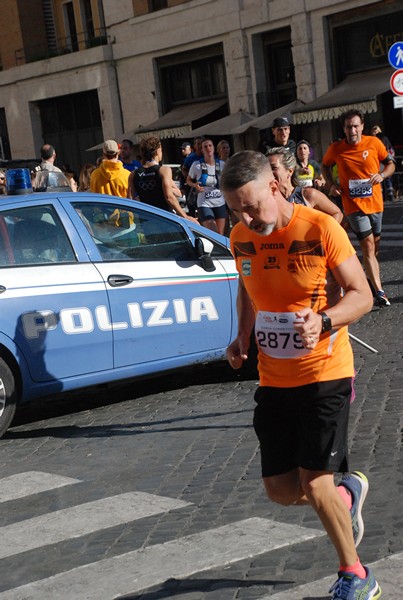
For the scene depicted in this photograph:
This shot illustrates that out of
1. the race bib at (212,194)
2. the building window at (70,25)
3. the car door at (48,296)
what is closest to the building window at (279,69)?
the building window at (70,25)

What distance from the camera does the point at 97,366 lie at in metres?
7.90

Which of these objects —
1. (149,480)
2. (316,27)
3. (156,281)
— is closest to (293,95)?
(316,27)

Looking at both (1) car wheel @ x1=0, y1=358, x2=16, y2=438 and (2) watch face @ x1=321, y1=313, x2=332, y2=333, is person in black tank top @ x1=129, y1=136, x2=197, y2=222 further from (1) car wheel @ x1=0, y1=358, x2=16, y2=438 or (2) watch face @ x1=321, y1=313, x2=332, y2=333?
(2) watch face @ x1=321, y1=313, x2=332, y2=333

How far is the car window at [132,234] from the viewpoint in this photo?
8.20 m

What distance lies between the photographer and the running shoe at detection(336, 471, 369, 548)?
14.3 ft

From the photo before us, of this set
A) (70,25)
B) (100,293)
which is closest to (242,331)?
(100,293)

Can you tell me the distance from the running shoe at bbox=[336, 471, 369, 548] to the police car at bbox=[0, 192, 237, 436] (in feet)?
11.5

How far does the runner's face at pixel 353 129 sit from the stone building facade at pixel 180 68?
52.3ft

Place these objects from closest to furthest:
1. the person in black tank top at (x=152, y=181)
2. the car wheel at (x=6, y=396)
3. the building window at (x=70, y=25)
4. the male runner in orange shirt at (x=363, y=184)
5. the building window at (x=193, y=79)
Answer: the car wheel at (x=6, y=396) < the male runner in orange shirt at (x=363, y=184) < the person in black tank top at (x=152, y=181) < the building window at (x=193, y=79) < the building window at (x=70, y=25)

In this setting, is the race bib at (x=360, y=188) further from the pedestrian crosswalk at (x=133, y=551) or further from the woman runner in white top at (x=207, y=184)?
the pedestrian crosswalk at (x=133, y=551)

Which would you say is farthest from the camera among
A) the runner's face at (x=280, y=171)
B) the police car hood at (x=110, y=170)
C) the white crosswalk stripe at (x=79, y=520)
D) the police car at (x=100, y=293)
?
the police car hood at (x=110, y=170)

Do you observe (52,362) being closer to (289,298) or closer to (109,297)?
(109,297)

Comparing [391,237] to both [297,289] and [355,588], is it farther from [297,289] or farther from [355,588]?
[355,588]

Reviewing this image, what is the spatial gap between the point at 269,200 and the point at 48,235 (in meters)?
3.95
